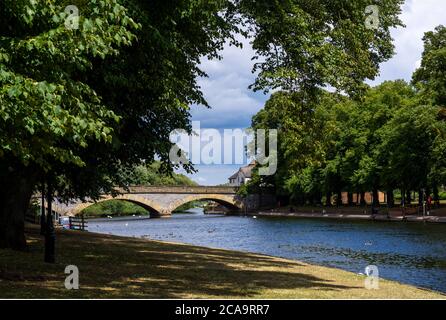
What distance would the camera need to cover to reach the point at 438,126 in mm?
56312

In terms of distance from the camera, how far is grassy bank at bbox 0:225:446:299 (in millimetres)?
12445

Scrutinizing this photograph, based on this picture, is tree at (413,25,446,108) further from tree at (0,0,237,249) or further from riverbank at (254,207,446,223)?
tree at (0,0,237,249)

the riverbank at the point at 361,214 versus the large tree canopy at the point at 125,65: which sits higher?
the large tree canopy at the point at 125,65

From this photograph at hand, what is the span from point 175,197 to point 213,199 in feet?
30.9

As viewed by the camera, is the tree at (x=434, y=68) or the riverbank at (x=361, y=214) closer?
the tree at (x=434, y=68)

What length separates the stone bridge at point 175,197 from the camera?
351ft

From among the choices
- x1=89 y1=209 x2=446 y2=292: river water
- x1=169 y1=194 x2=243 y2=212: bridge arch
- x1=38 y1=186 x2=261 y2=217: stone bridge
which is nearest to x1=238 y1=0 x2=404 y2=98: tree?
x1=89 y1=209 x2=446 y2=292: river water

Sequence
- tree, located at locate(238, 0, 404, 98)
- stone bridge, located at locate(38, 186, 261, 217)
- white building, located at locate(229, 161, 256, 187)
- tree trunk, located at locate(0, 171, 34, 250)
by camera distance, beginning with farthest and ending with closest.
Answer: white building, located at locate(229, 161, 256, 187), stone bridge, located at locate(38, 186, 261, 217), tree trunk, located at locate(0, 171, 34, 250), tree, located at locate(238, 0, 404, 98)

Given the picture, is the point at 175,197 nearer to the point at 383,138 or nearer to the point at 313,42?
the point at 383,138

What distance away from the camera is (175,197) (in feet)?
367

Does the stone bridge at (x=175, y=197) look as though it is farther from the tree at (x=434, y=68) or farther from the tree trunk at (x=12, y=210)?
the tree trunk at (x=12, y=210)

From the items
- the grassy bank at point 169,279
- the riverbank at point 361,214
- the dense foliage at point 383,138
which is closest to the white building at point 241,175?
the riverbank at point 361,214

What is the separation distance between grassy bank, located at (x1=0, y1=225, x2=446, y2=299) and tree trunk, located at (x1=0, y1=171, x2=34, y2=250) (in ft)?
2.48

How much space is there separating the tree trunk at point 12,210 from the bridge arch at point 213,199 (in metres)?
92.4
